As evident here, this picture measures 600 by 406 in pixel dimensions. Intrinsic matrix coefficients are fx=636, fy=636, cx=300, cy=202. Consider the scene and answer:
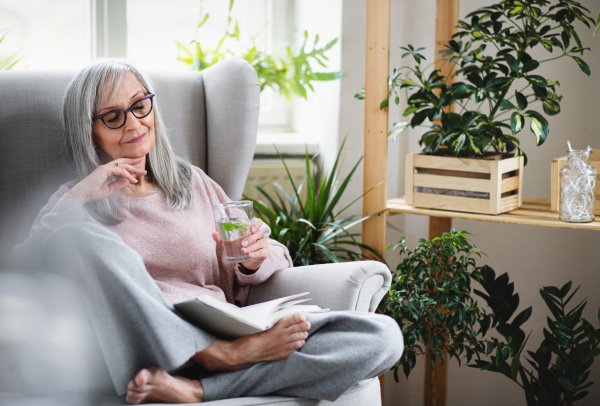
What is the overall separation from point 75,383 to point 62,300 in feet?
0.49

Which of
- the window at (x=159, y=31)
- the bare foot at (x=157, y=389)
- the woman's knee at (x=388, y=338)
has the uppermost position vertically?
the window at (x=159, y=31)

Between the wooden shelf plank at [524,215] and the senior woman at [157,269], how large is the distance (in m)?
0.48

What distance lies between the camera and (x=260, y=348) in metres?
1.18

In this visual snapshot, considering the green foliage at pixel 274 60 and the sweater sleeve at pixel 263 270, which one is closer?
the sweater sleeve at pixel 263 270

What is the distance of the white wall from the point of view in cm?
211

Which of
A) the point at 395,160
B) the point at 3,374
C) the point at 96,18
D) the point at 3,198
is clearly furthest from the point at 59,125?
the point at 395,160

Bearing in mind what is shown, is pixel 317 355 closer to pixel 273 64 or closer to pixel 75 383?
pixel 75 383

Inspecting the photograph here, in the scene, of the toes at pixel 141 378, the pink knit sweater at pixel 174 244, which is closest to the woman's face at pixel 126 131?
the pink knit sweater at pixel 174 244

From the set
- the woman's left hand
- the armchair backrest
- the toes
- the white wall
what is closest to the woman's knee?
the woman's left hand

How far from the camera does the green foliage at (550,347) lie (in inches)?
68.5

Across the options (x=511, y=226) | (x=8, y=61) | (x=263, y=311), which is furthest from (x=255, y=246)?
(x=8, y=61)

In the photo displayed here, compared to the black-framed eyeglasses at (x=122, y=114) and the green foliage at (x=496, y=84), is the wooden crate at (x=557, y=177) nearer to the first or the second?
the green foliage at (x=496, y=84)

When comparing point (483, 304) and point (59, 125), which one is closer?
point (59, 125)

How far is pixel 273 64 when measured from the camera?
2451 millimetres
